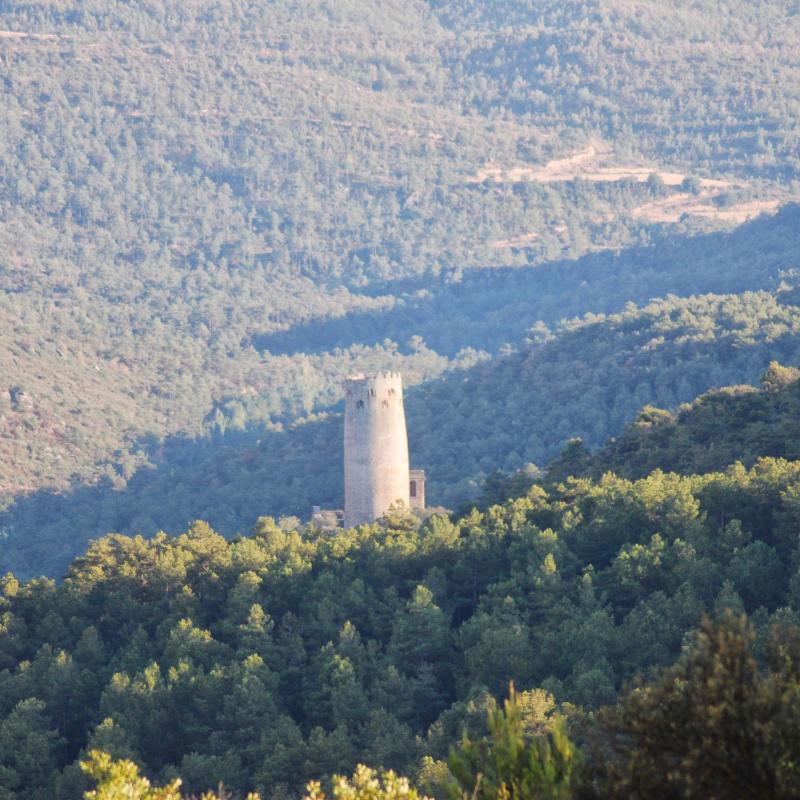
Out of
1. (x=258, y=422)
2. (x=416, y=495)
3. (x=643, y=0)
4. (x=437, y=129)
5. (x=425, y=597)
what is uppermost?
(x=643, y=0)

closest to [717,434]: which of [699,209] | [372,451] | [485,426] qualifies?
[372,451]

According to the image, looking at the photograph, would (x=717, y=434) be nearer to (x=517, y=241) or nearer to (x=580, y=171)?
(x=517, y=241)

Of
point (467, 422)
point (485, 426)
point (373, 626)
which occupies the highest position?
point (467, 422)

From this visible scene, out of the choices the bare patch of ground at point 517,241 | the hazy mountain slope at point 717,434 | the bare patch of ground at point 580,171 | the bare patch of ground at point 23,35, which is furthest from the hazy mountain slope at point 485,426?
the bare patch of ground at point 23,35

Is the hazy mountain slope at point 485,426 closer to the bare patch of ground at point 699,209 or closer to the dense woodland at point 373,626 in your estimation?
the dense woodland at point 373,626

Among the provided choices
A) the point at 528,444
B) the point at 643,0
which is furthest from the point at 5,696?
the point at 643,0

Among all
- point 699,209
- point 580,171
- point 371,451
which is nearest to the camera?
point 371,451

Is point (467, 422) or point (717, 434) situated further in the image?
point (467, 422)

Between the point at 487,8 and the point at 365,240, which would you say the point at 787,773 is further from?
the point at 487,8
